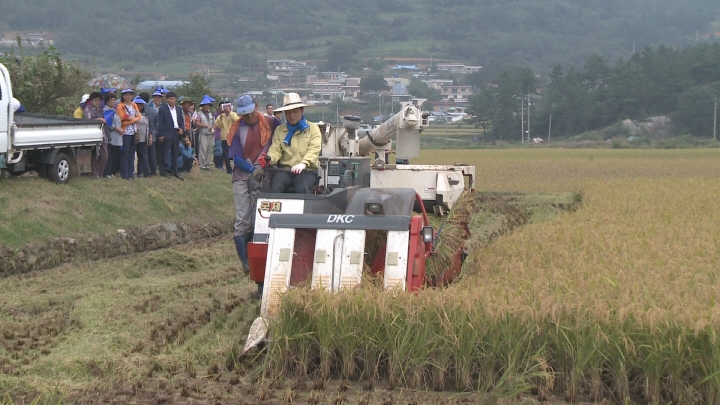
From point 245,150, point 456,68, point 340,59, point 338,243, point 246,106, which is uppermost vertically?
point 340,59

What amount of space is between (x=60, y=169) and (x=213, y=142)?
7978 mm

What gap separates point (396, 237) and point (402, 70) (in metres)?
124

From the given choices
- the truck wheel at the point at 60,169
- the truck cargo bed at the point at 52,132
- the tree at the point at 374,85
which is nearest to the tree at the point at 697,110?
the tree at the point at 374,85

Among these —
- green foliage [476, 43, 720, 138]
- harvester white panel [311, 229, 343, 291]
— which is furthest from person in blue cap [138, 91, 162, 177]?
green foliage [476, 43, 720, 138]

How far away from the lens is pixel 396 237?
31.1ft

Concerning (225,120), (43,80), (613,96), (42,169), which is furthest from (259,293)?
(613,96)

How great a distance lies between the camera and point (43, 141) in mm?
16922

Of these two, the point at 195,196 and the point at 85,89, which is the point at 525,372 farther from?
the point at 85,89

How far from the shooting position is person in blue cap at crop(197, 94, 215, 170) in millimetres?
24250

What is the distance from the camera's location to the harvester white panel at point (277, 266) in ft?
30.4

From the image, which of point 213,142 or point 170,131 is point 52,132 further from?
point 213,142

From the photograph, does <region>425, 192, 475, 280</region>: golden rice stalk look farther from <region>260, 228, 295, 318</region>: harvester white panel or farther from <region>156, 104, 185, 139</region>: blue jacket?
<region>156, 104, 185, 139</region>: blue jacket

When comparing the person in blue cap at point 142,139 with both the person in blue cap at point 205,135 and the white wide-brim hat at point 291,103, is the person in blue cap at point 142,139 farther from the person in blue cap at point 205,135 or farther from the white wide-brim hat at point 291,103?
the white wide-brim hat at point 291,103

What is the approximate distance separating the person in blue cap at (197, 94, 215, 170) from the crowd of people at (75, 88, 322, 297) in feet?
0.07
